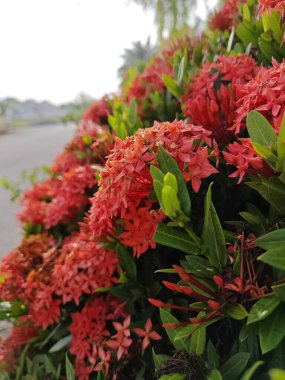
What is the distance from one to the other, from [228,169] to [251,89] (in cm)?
30

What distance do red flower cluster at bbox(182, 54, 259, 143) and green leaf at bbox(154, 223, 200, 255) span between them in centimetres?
33

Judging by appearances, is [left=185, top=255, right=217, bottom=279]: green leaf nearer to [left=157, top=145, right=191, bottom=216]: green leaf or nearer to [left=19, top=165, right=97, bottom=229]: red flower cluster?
[left=157, top=145, right=191, bottom=216]: green leaf

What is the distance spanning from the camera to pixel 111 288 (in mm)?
1343

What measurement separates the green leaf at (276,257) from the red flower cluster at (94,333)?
635mm

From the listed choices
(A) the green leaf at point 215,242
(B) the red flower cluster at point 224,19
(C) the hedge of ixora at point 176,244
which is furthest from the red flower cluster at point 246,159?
(B) the red flower cluster at point 224,19

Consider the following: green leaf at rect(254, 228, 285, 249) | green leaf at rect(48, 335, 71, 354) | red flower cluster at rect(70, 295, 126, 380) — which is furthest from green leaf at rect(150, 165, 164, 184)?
green leaf at rect(48, 335, 71, 354)

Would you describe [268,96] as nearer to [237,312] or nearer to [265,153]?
[265,153]

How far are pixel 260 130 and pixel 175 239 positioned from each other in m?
0.32

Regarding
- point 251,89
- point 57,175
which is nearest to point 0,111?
point 57,175

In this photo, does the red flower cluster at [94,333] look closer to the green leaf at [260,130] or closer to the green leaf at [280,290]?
the green leaf at [280,290]

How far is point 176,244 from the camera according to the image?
3.14 feet

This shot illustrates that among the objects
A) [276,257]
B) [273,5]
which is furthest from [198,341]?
[273,5]

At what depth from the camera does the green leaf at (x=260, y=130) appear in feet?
2.91

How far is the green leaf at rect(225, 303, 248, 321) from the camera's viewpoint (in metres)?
0.86
